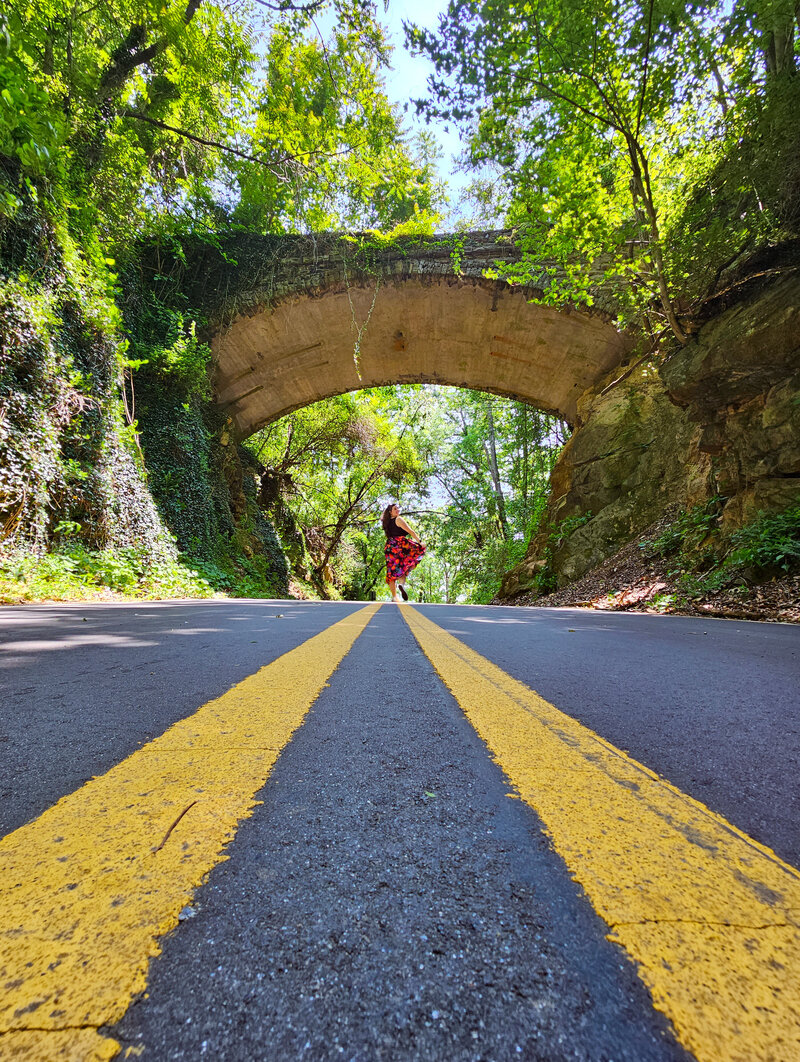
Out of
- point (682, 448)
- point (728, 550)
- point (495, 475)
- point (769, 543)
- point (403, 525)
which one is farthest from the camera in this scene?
point (495, 475)

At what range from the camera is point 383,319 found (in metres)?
11.0

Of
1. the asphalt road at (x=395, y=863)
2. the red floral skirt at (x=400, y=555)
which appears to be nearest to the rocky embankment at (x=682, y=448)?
the red floral skirt at (x=400, y=555)

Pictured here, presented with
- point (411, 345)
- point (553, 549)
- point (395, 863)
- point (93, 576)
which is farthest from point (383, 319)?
point (395, 863)

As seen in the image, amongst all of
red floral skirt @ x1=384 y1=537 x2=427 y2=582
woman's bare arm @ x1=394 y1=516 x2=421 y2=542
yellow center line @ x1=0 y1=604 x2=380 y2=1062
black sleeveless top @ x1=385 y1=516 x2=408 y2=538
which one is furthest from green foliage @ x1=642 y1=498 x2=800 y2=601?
yellow center line @ x1=0 y1=604 x2=380 y2=1062

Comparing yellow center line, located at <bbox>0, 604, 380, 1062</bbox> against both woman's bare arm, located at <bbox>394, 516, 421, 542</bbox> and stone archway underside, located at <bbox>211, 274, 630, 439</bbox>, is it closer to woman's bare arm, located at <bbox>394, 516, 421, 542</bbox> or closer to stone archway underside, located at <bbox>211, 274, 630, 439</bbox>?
woman's bare arm, located at <bbox>394, 516, 421, 542</bbox>

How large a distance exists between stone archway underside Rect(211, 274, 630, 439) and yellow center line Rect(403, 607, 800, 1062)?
36.1ft

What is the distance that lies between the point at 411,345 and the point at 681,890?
480 inches

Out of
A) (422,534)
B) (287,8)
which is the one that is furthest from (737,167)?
(422,534)

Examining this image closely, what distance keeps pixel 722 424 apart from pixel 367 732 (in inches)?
306

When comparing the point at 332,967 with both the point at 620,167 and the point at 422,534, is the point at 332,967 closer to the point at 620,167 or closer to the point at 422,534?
the point at 620,167

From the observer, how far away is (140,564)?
7695mm

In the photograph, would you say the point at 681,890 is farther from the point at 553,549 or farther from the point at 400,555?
the point at 553,549

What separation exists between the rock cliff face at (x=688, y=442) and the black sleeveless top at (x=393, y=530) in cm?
333

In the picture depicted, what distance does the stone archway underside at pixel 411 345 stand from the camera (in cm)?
1041
